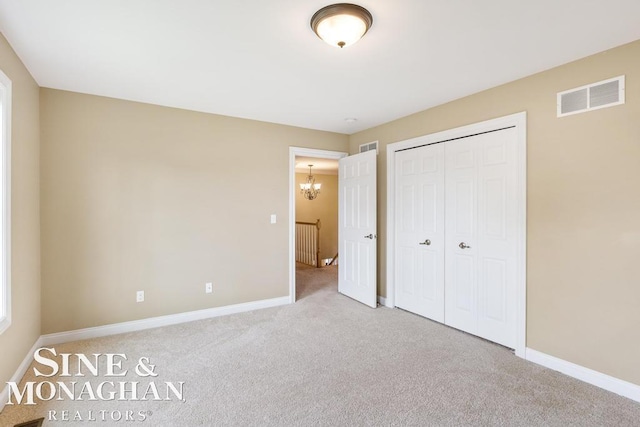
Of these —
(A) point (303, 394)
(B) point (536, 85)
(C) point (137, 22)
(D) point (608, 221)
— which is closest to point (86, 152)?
(C) point (137, 22)

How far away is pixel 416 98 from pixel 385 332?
2.51 metres

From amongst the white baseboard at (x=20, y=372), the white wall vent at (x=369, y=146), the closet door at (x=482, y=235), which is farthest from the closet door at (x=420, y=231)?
the white baseboard at (x=20, y=372)

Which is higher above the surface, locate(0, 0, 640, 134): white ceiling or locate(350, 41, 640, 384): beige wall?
locate(0, 0, 640, 134): white ceiling

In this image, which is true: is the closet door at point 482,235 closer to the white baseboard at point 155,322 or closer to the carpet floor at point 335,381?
the carpet floor at point 335,381

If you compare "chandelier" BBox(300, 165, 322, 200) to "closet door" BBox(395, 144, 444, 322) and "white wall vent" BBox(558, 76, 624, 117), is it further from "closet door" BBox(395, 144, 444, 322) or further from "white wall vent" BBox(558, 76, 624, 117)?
"white wall vent" BBox(558, 76, 624, 117)

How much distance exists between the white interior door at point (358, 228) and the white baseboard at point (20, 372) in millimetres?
3436

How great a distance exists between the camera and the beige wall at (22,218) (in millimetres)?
2182

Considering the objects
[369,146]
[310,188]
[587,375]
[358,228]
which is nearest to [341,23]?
[369,146]

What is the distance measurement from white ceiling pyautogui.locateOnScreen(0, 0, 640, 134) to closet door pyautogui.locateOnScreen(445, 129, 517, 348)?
2.14 ft

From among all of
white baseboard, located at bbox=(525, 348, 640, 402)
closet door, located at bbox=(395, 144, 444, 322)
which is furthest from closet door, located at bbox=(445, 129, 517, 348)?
white baseboard, located at bbox=(525, 348, 640, 402)

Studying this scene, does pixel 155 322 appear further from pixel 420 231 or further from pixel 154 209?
pixel 420 231

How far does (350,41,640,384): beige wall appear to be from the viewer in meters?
2.13

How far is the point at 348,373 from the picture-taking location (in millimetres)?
2430

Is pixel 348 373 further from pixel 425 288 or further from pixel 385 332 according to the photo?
pixel 425 288
